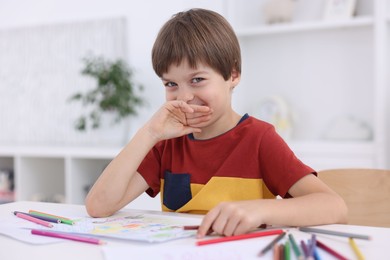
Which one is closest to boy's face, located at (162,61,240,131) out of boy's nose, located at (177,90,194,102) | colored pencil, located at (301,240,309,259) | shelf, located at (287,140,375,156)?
boy's nose, located at (177,90,194,102)

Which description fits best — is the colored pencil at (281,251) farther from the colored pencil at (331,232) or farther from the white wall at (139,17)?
the white wall at (139,17)

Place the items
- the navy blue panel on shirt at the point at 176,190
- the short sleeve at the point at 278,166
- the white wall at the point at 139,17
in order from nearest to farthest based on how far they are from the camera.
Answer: the short sleeve at the point at 278,166, the navy blue panel on shirt at the point at 176,190, the white wall at the point at 139,17

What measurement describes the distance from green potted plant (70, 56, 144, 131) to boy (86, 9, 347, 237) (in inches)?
74.8

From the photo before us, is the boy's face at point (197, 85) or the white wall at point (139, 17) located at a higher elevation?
the white wall at point (139, 17)

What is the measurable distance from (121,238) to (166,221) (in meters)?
0.18

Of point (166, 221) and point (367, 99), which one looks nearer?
point (166, 221)

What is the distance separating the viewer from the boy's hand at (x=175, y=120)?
129 centimetres

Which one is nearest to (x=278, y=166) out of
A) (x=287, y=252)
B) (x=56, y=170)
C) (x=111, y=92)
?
(x=287, y=252)

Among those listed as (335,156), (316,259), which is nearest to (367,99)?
(335,156)

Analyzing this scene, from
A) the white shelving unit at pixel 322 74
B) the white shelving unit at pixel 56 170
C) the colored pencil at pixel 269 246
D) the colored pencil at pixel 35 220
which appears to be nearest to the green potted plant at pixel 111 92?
the white shelving unit at pixel 56 170

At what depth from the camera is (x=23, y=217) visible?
1.16m

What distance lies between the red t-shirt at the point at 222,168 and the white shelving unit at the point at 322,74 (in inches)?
61.9

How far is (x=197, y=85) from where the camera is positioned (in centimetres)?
128

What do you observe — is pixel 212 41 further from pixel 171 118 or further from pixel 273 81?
pixel 273 81
